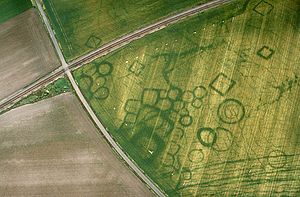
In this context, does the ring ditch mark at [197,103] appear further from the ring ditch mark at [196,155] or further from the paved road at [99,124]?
the paved road at [99,124]

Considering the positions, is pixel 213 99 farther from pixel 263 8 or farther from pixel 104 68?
pixel 104 68

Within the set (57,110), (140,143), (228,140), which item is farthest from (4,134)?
(228,140)

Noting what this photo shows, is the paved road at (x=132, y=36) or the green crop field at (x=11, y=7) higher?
the green crop field at (x=11, y=7)

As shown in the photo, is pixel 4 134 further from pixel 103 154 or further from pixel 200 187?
pixel 200 187

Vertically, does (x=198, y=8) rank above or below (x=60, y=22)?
below

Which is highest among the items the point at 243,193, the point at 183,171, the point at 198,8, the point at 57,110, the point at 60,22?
the point at 60,22

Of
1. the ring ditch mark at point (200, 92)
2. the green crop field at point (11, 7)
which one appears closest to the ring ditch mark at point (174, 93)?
the ring ditch mark at point (200, 92)
